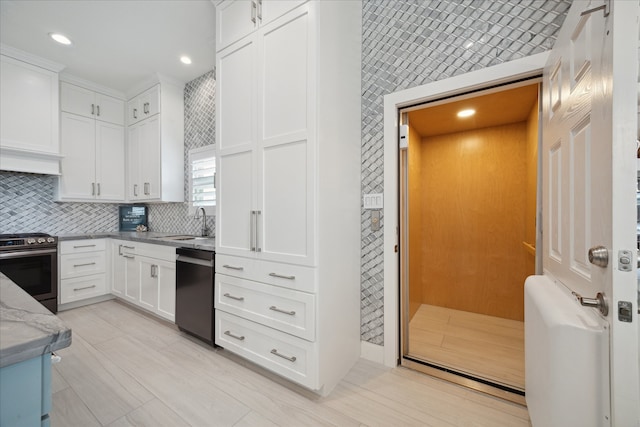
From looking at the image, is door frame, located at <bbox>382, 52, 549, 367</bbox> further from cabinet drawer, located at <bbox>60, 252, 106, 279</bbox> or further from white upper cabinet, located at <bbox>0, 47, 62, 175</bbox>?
white upper cabinet, located at <bbox>0, 47, 62, 175</bbox>

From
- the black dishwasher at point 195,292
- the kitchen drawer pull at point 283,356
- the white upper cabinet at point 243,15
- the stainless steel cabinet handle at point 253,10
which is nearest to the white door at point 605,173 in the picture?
the kitchen drawer pull at point 283,356

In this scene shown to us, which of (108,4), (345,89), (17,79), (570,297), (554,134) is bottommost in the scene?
(570,297)

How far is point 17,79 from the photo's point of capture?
2.74m

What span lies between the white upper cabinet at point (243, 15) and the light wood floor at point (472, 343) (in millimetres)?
2731

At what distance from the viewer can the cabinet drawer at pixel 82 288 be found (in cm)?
300

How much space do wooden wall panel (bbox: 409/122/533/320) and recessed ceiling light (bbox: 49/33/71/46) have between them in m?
3.76

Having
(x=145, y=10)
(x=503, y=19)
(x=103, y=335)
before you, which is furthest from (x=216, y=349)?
(x=503, y=19)

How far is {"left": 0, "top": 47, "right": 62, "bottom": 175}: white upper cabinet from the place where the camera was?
2.68 metres

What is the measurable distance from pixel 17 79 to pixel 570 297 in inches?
195

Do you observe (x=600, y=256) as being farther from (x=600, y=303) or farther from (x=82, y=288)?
(x=82, y=288)

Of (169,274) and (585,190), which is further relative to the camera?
(169,274)

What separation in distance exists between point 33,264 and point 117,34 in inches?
99.3

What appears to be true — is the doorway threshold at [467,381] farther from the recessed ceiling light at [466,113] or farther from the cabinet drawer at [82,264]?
the cabinet drawer at [82,264]

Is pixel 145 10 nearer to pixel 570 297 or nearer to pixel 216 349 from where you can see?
pixel 216 349
